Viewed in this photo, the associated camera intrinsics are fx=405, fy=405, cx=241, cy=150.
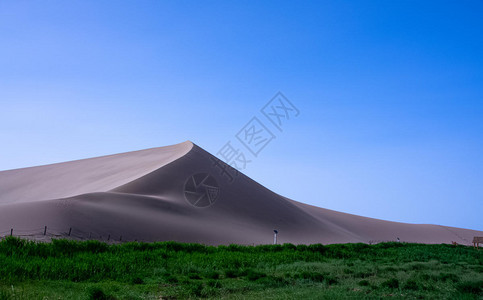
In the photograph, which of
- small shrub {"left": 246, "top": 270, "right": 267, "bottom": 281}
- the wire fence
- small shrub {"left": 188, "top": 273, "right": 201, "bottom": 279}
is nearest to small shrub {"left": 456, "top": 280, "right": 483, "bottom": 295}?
small shrub {"left": 246, "top": 270, "right": 267, "bottom": 281}

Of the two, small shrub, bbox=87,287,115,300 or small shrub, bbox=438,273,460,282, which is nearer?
small shrub, bbox=87,287,115,300

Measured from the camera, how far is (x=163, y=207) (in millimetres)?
40031

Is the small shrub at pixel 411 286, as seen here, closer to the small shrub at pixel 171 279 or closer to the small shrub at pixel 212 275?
the small shrub at pixel 212 275

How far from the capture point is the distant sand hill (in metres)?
30.6

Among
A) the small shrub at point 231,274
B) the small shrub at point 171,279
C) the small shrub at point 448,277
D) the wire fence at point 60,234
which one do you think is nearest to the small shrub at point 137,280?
the small shrub at point 171,279

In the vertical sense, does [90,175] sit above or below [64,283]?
above

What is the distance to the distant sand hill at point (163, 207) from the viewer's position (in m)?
30.6

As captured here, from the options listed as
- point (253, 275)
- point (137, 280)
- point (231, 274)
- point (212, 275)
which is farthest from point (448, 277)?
point (137, 280)

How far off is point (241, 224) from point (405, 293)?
35.7 meters

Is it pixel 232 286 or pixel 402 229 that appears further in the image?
pixel 402 229

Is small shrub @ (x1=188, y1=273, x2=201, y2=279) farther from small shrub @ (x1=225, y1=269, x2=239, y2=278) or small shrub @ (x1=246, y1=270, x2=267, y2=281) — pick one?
small shrub @ (x1=246, y1=270, x2=267, y2=281)

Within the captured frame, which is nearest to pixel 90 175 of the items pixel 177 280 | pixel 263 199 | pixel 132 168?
pixel 132 168

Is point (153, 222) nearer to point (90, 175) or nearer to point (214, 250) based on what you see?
point (214, 250)

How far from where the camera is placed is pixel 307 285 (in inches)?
384
